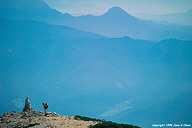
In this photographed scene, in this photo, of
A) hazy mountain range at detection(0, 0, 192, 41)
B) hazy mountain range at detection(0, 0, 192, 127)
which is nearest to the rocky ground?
hazy mountain range at detection(0, 0, 192, 127)

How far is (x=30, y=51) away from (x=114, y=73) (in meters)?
26.3

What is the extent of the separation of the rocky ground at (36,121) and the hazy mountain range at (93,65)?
3077cm

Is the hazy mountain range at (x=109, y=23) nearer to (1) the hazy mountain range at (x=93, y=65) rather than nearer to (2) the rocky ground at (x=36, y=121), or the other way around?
(1) the hazy mountain range at (x=93, y=65)

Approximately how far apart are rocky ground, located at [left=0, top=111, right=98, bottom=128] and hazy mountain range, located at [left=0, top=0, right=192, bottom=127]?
30.8m

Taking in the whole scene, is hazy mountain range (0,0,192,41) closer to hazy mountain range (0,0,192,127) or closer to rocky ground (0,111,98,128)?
hazy mountain range (0,0,192,127)

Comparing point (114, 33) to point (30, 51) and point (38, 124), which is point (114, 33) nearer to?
point (30, 51)

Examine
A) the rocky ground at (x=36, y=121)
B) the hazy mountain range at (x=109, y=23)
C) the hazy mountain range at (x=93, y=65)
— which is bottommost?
the rocky ground at (x=36, y=121)

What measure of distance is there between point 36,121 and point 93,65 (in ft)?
127

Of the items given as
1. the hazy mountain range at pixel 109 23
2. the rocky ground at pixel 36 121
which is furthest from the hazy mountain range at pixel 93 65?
the rocky ground at pixel 36 121

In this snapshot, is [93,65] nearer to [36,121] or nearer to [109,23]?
[109,23]

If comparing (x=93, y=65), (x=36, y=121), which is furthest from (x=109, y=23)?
(x=36, y=121)

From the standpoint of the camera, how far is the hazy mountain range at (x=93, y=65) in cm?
4506

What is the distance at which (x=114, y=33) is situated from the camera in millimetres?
56281

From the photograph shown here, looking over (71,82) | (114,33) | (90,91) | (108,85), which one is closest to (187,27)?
(114,33)
